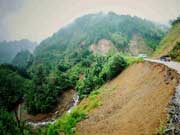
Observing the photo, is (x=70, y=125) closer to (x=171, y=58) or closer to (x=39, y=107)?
(x=171, y=58)

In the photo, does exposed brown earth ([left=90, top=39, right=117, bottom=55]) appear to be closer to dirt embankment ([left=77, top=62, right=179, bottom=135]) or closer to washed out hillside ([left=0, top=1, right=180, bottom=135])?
washed out hillside ([left=0, top=1, right=180, bottom=135])

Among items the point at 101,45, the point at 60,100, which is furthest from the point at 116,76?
the point at 101,45

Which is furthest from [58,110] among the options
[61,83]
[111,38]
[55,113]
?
[111,38]

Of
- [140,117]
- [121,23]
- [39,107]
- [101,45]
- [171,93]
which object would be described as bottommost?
[39,107]

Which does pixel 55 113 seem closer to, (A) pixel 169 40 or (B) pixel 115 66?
(B) pixel 115 66

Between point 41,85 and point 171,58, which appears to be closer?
point 171,58

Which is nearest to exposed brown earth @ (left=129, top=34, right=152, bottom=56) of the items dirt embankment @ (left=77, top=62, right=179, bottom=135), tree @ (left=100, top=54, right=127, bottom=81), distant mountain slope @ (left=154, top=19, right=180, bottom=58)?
distant mountain slope @ (left=154, top=19, right=180, bottom=58)

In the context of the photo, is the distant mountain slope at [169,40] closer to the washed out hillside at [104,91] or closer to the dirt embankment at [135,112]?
the washed out hillside at [104,91]

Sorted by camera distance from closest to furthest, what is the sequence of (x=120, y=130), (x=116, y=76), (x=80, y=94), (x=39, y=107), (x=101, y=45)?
(x=120, y=130)
(x=116, y=76)
(x=80, y=94)
(x=39, y=107)
(x=101, y=45)

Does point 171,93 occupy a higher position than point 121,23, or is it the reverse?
point 121,23
